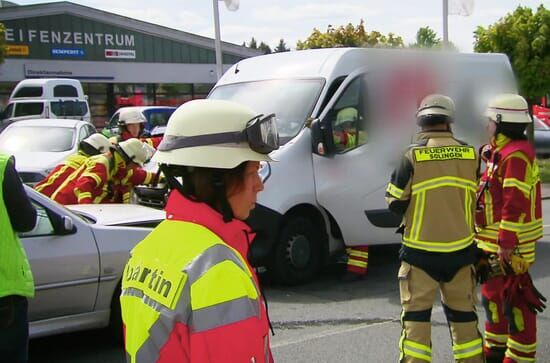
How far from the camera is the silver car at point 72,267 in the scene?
4973 millimetres

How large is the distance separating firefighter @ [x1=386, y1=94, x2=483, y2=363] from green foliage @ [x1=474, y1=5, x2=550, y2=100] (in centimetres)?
1482

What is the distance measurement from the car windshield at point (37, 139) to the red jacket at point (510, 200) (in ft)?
34.3

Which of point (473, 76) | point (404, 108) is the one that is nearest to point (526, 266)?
point (404, 108)

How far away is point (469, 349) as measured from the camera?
4.04 m

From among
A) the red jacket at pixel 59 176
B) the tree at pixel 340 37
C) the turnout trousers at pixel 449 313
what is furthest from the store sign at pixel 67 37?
the turnout trousers at pixel 449 313

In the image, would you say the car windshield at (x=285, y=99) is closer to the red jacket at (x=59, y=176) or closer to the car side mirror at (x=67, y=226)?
the red jacket at (x=59, y=176)

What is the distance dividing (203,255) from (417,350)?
264 centimetres

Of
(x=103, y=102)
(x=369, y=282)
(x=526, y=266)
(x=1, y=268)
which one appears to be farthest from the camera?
(x=103, y=102)

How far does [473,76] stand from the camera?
877 cm

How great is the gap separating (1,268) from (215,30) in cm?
1469

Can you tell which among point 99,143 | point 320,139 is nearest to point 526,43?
point 320,139

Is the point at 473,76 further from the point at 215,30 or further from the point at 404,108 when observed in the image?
the point at 215,30

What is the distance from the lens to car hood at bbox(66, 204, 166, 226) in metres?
5.66

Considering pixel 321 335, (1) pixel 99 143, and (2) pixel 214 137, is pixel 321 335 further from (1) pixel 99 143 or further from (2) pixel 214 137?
(2) pixel 214 137
